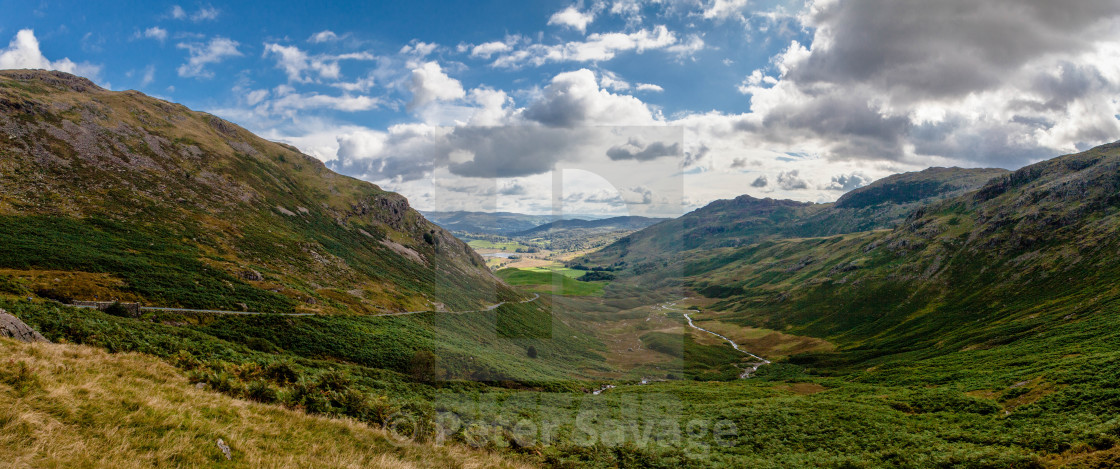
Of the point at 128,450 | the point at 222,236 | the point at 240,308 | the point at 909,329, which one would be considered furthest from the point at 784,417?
the point at 909,329

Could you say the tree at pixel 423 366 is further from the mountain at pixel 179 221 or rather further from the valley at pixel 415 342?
the mountain at pixel 179 221

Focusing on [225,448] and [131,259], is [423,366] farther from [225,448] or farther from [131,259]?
[131,259]

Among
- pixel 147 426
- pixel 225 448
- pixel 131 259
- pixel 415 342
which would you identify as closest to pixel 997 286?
pixel 415 342

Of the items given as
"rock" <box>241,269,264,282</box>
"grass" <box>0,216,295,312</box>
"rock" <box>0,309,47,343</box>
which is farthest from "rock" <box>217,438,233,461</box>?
"rock" <box>241,269,264,282</box>

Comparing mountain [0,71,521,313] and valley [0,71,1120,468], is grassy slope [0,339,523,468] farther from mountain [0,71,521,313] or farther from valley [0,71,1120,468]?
mountain [0,71,521,313]

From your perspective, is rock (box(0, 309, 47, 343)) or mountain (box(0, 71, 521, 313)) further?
mountain (box(0, 71, 521, 313))

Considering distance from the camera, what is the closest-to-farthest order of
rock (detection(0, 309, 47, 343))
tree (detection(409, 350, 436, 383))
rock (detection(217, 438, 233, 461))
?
rock (detection(217, 438, 233, 461)) < rock (detection(0, 309, 47, 343)) < tree (detection(409, 350, 436, 383))

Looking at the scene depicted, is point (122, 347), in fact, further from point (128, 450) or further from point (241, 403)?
point (128, 450)
